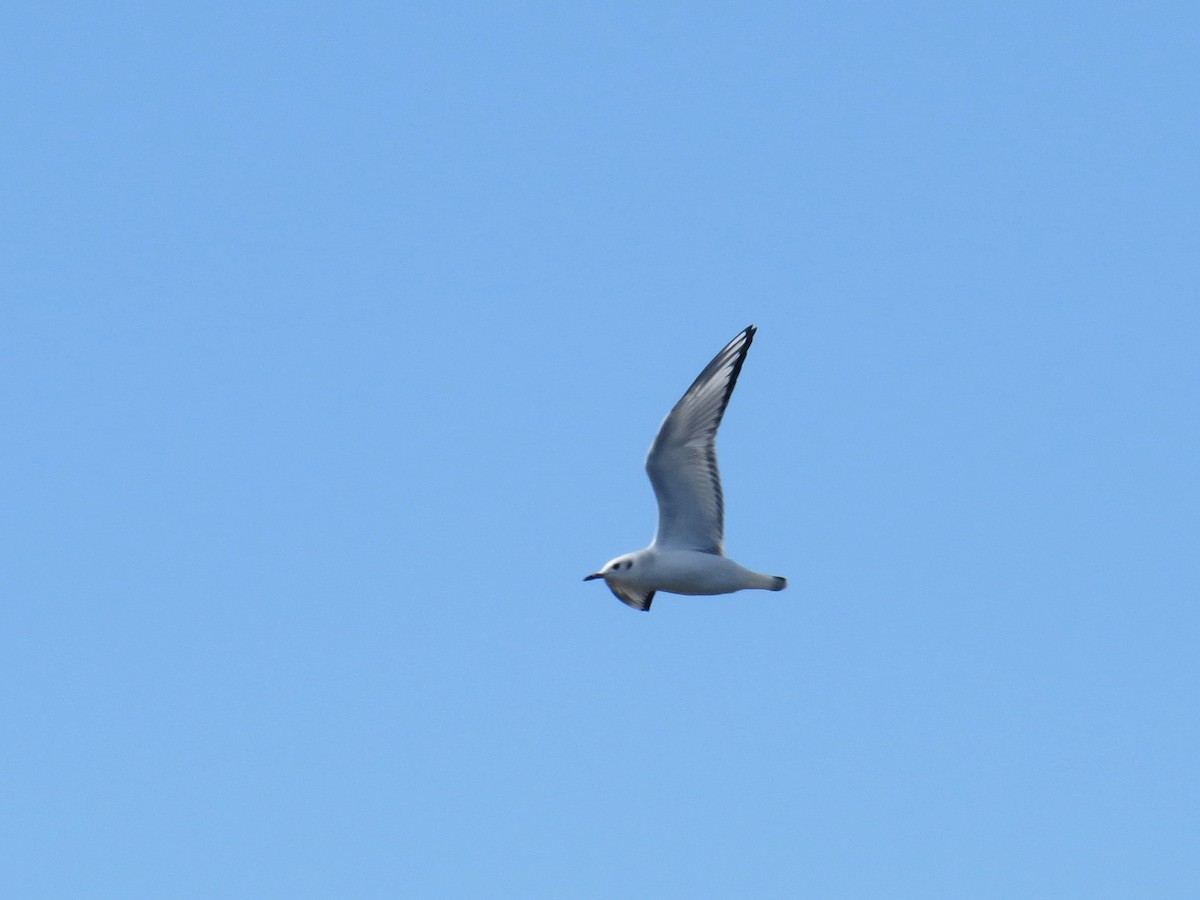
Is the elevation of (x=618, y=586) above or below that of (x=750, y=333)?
below

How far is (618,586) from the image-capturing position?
33.1 meters

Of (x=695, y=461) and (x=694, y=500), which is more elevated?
(x=695, y=461)

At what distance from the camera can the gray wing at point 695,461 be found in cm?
3153

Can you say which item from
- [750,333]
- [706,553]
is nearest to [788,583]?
[706,553]

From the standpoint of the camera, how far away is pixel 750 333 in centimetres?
3203

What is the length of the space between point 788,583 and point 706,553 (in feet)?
3.80

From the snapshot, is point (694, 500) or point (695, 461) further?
point (694, 500)

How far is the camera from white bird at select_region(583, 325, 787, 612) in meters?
31.6

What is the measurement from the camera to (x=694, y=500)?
3184cm

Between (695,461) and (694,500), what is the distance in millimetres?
553

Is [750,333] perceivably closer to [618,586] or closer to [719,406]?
[719,406]

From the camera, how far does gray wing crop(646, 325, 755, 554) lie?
31531mm

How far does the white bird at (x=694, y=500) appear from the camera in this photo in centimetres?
3156

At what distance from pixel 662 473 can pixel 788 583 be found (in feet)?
7.31
